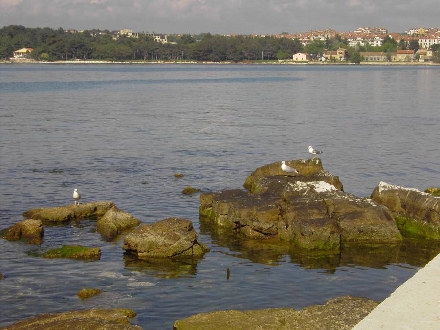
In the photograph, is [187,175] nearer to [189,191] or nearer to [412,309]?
[189,191]

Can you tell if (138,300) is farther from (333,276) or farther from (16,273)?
(333,276)

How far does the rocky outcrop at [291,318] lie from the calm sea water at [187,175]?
1471 millimetres

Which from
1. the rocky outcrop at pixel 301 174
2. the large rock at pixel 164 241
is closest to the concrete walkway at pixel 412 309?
the large rock at pixel 164 241

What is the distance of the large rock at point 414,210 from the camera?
25250 millimetres

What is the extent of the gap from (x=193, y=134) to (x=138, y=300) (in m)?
36.0

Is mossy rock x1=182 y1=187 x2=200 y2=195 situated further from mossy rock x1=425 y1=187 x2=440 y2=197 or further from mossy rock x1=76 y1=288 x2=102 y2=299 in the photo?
mossy rock x1=76 y1=288 x2=102 y2=299

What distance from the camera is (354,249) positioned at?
24234mm

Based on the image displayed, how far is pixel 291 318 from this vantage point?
16.0m

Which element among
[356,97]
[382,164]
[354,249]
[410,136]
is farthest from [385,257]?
[356,97]

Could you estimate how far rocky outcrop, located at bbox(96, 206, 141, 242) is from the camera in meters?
25.8

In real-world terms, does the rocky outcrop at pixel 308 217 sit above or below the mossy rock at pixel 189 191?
above

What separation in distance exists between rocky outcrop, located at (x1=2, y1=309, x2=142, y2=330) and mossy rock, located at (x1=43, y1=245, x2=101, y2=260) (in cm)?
574

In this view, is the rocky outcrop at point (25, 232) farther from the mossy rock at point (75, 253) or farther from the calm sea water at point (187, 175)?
the mossy rock at point (75, 253)

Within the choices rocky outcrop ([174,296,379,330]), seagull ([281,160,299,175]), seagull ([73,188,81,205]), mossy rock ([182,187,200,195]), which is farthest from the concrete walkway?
mossy rock ([182,187,200,195])
